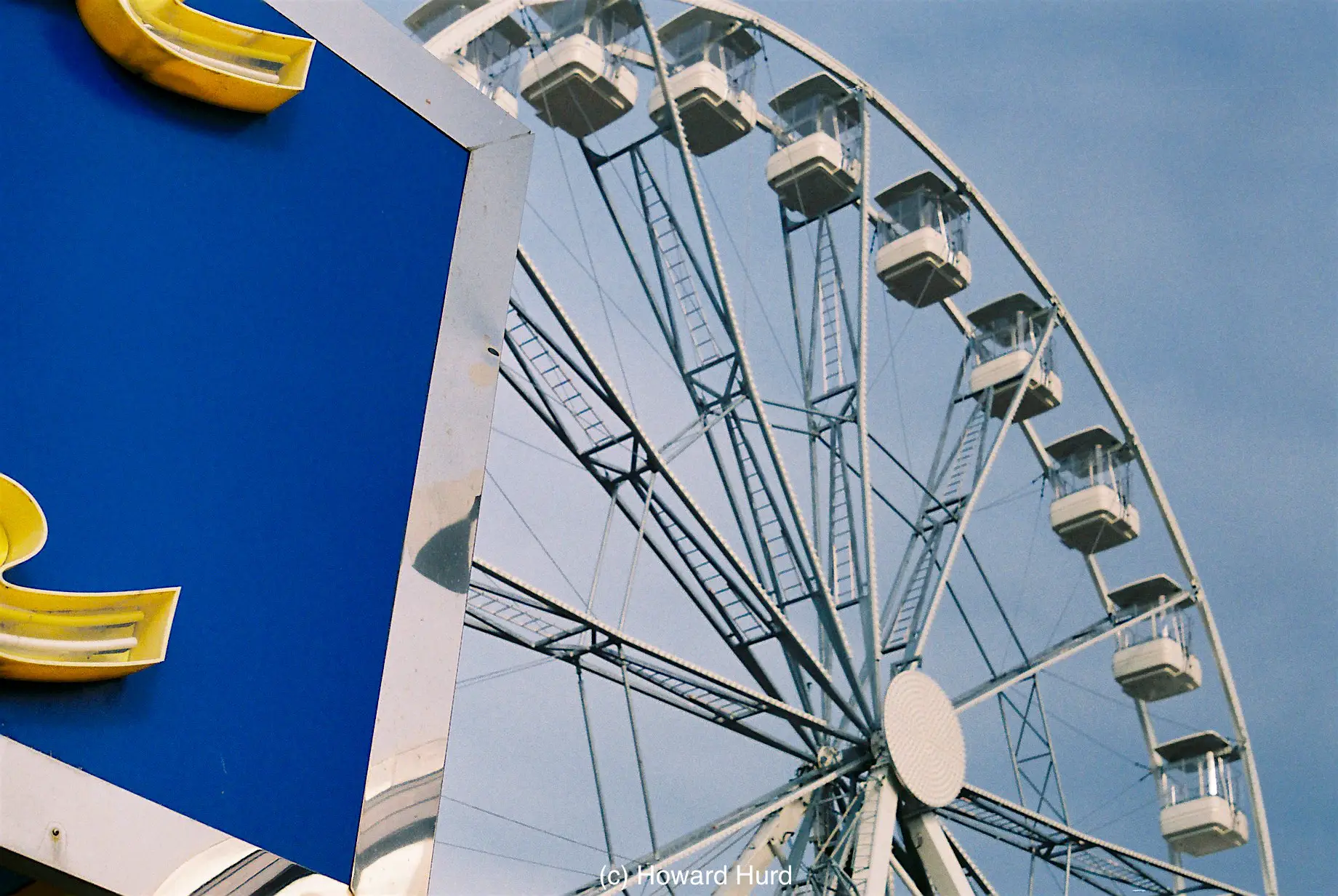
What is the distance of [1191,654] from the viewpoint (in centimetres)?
2666

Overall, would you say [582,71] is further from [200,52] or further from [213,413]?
[213,413]

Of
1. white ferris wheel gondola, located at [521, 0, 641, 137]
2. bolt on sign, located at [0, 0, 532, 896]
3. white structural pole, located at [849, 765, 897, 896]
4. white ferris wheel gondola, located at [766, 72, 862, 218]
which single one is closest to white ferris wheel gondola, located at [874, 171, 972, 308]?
white ferris wheel gondola, located at [766, 72, 862, 218]

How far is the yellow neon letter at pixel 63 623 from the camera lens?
413cm

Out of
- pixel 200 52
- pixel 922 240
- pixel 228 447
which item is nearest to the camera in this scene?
pixel 228 447

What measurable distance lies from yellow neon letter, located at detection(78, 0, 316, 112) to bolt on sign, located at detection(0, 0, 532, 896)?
10 millimetres

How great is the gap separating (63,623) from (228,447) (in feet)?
2.60

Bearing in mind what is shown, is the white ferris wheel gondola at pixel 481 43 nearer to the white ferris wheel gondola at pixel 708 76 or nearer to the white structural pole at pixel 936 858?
the white ferris wheel gondola at pixel 708 76

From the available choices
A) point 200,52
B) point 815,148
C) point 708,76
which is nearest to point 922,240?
point 815,148

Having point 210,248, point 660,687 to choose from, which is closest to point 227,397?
point 210,248

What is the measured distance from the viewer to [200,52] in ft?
17.2

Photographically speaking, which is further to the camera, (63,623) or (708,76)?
(708,76)

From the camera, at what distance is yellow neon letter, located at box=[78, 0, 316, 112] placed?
4980 millimetres

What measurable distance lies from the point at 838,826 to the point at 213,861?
13.9 metres

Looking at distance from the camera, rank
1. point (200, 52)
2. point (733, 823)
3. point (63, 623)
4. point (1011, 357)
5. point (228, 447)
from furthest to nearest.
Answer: point (1011, 357)
point (733, 823)
point (200, 52)
point (228, 447)
point (63, 623)
